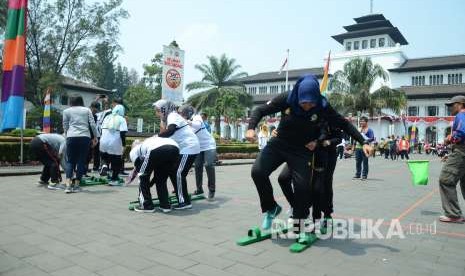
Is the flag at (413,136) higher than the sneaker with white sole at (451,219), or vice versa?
the flag at (413,136)

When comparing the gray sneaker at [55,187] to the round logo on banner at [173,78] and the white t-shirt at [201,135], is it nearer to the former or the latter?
the white t-shirt at [201,135]

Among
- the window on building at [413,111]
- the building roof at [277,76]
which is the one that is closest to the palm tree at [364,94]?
the window on building at [413,111]

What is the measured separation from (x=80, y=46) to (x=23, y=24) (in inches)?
1146

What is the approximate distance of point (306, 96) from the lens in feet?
13.0

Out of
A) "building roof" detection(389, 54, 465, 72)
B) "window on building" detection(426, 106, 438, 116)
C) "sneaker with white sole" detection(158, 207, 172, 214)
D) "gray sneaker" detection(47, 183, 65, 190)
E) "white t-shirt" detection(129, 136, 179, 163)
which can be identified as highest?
"building roof" detection(389, 54, 465, 72)

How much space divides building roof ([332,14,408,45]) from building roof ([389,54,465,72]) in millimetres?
6909

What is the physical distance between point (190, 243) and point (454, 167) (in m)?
4.08

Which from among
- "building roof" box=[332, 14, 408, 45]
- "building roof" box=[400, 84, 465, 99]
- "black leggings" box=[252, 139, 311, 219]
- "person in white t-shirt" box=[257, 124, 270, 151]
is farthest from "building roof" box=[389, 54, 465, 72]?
"black leggings" box=[252, 139, 311, 219]

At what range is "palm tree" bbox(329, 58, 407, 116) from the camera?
38500 millimetres

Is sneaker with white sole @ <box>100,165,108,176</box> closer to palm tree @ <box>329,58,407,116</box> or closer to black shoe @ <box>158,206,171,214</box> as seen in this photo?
black shoe @ <box>158,206,171,214</box>

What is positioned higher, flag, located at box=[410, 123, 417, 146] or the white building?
the white building

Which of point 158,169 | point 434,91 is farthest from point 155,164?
point 434,91

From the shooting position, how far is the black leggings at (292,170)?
163 inches

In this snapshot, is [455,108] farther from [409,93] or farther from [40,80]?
[409,93]
